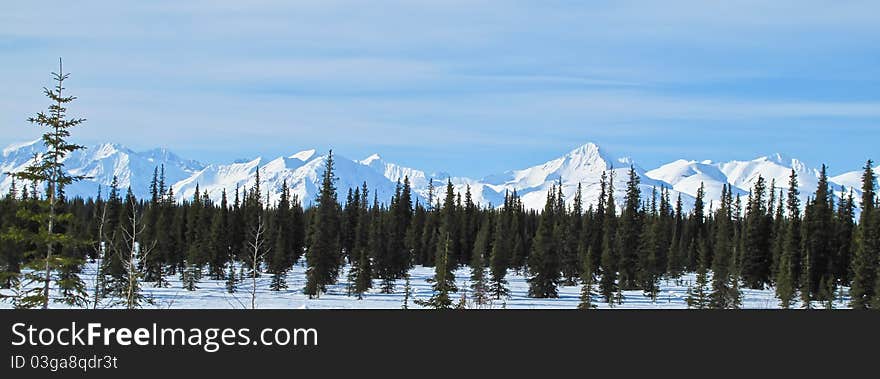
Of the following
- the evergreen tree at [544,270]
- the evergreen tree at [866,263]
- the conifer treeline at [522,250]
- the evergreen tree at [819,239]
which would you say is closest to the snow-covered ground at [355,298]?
the evergreen tree at [544,270]

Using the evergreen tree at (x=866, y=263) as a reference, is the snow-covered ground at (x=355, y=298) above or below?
below

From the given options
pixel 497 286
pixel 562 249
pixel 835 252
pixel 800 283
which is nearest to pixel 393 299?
pixel 497 286

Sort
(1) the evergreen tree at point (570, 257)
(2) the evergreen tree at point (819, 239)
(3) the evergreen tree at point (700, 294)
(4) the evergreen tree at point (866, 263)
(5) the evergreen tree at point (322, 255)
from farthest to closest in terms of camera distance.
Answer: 1. (1) the evergreen tree at point (570, 257)
2. (2) the evergreen tree at point (819, 239)
3. (5) the evergreen tree at point (322, 255)
4. (4) the evergreen tree at point (866, 263)
5. (3) the evergreen tree at point (700, 294)

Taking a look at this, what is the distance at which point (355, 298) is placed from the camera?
54.2 meters

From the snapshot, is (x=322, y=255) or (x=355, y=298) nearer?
(x=355, y=298)

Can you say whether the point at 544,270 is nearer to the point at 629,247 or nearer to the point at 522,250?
the point at 629,247

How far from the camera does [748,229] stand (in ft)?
228

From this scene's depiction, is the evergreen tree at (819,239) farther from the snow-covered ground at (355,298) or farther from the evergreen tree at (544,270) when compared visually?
the evergreen tree at (544,270)

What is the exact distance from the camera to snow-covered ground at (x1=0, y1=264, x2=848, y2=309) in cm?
4847

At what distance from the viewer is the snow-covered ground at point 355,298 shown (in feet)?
159

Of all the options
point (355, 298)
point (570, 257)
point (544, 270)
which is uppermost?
point (570, 257)

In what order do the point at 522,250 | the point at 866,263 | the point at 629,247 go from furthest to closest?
the point at 522,250, the point at 629,247, the point at 866,263

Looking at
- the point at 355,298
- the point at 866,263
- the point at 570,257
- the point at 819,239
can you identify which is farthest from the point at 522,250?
the point at 866,263
